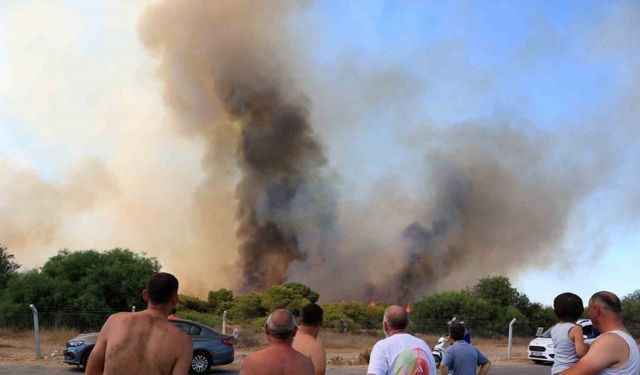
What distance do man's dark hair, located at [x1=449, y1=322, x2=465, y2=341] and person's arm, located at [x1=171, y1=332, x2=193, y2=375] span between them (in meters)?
3.34

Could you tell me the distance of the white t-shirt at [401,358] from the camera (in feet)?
15.2

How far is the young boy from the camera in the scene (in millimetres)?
5341

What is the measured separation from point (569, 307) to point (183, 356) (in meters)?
3.14

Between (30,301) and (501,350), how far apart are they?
66.8 feet

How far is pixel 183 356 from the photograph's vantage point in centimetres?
408

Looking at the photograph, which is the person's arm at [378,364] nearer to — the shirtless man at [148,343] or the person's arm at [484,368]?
the shirtless man at [148,343]

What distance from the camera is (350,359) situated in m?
21.0

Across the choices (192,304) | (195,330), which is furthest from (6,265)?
(195,330)

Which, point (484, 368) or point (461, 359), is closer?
point (461, 359)

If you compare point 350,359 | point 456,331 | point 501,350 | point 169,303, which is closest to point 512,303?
point 501,350

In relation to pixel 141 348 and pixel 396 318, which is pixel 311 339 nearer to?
pixel 396 318

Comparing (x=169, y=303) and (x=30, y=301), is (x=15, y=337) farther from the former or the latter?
(x=169, y=303)

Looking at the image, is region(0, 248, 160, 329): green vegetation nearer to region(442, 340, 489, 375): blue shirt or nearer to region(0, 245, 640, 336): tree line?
region(0, 245, 640, 336): tree line

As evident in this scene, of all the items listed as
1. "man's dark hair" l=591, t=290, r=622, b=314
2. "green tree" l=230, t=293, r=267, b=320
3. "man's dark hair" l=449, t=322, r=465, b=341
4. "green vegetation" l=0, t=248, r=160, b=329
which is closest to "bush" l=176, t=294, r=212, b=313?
"green tree" l=230, t=293, r=267, b=320
